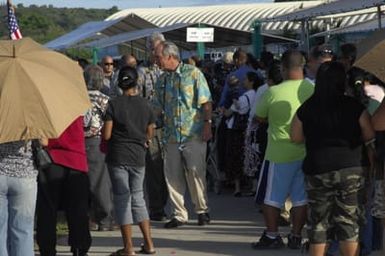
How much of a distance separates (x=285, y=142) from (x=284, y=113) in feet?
0.88

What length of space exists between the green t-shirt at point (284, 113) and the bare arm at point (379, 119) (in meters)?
1.64

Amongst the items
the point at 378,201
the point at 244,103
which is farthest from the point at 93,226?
the point at 378,201

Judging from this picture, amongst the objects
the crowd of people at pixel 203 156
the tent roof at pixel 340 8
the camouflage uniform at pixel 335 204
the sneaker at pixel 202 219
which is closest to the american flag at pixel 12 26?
the crowd of people at pixel 203 156

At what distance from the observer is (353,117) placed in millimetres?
6059

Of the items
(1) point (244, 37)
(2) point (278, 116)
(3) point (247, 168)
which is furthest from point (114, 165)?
(1) point (244, 37)

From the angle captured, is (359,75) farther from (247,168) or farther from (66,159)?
(247,168)

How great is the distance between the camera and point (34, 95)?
18.1 feet

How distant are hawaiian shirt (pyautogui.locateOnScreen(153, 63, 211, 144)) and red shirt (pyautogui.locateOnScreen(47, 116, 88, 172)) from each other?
1.97 meters

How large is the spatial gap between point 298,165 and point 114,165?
1.64m

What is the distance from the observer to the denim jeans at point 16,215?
18.7ft

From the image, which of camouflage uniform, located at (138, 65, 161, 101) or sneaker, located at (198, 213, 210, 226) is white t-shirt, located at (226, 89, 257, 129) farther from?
sneaker, located at (198, 213, 210, 226)

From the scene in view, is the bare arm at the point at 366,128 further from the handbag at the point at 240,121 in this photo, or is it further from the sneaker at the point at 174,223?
the handbag at the point at 240,121

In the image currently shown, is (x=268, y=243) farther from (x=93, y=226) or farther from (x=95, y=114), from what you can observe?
(x=93, y=226)

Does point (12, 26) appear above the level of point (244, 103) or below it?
above
